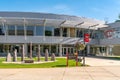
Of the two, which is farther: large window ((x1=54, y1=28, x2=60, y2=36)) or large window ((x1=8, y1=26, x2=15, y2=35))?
large window ((x1=54, y1=28, x2=60, y2=36))

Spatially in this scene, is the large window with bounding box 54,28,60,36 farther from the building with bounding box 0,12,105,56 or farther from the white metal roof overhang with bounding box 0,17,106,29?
the white metal roof overhang with bounding box 0,17,106,29

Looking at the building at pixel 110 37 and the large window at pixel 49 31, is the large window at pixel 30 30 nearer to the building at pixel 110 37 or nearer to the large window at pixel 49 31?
the large window at pixel 49 31

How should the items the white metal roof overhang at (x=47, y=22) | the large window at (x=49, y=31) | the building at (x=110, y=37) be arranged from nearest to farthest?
the white metal roof overhang at (x=47, y=22)
the large window at (x=49, y=31)
the building at (x=110, y=37)

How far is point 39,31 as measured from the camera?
57906mm

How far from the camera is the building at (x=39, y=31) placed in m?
55.8

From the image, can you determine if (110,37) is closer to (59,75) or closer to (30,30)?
(30,30)

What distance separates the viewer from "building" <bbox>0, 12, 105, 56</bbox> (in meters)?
55.8

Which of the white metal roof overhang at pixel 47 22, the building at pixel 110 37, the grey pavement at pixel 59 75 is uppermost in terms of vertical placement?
the white metal roof overhang at pixel 47 22

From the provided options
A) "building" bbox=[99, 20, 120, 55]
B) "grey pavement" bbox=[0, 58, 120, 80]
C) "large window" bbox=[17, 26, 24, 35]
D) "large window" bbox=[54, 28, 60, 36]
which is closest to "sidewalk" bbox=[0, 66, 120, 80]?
"grey pavement" bbox=[0, 58, 120, 80]

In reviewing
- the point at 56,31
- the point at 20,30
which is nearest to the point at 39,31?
the point at 20,30

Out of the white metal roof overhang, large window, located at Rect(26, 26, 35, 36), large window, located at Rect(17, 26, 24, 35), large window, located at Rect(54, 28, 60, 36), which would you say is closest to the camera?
the white metal roof overhang

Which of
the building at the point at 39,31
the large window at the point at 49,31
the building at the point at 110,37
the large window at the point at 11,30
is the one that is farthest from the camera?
the building at the point at 110,37

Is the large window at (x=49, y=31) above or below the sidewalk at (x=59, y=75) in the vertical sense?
above

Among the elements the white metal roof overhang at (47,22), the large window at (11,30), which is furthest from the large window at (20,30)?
the white metal roof overhang at (47,22)
